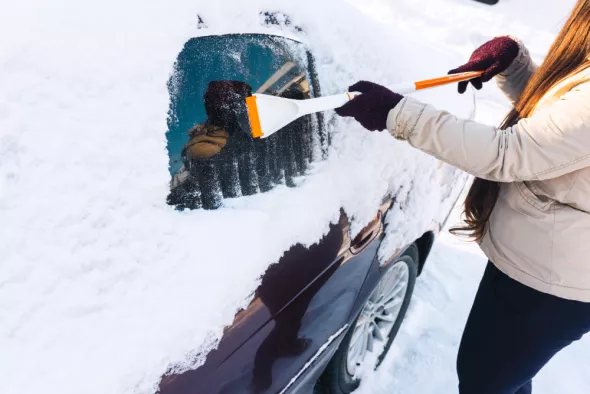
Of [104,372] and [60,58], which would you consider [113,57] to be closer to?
[60,58]

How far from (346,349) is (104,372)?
109 centimetres

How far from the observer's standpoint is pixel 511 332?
1.46 meters

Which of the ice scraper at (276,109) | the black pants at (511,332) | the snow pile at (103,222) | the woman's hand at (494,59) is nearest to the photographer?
the snow pile at (103,222)

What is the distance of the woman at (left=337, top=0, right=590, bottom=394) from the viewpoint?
113 centimetres

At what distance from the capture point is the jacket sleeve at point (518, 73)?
5.44 ft

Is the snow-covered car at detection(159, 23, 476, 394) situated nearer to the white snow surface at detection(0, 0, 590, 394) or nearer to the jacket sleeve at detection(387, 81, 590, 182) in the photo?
the white snow surface at detection(0, 0, 590, 394)

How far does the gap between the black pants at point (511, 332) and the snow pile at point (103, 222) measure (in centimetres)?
72

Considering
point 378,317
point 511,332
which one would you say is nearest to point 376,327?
point 378,317

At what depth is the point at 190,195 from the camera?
113cm

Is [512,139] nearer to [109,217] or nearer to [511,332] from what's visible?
[511,332]

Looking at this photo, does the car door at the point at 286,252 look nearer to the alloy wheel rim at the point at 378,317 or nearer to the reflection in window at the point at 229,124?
the reflection in window at the point at 229,124

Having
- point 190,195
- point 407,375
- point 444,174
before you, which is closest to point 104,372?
point 190,195

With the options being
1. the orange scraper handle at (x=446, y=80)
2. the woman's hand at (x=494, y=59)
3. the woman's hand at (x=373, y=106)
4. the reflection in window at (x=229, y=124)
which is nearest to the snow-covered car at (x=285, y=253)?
the reflection in window at (x=229, y=124)

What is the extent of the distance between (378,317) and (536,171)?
3.78ft
